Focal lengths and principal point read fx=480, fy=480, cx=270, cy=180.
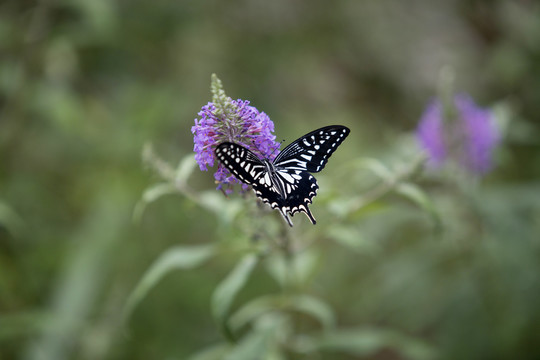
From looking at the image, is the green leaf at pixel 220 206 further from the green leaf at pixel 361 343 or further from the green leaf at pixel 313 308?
the green leaf at pixel 361 343

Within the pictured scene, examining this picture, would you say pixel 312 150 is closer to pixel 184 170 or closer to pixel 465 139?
pixel 184 170

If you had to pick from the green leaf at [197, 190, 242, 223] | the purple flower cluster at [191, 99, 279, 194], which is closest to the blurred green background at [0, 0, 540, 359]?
the green leaf at [197, 190, 242, 223]

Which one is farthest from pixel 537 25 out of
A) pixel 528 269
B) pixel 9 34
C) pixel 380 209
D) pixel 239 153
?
pixel 9 34

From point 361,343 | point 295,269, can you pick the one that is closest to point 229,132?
point 295,269

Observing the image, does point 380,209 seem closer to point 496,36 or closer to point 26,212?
point 26,212

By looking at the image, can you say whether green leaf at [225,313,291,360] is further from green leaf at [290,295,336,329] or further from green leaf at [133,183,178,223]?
green leaf at [133,183,178,223]

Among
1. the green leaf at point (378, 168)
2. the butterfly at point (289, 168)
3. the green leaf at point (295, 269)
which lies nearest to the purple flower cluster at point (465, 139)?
the green leaf at point (378, 168)
